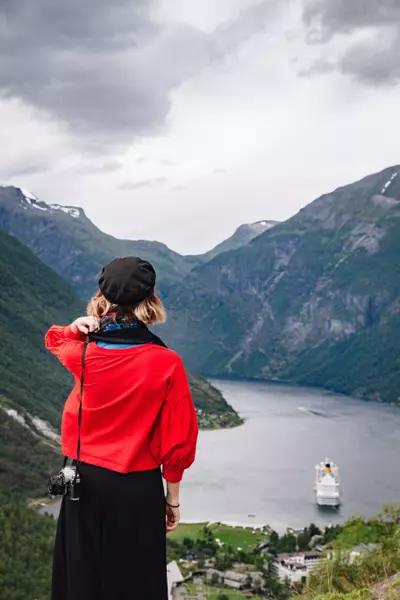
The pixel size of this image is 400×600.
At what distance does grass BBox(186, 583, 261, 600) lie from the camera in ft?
104

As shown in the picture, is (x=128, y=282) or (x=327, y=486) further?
(x=327, y=486)

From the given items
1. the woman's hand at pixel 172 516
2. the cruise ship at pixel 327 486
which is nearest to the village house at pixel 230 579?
the cruise ship at pixel 327 486

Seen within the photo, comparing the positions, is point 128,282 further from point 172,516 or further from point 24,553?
point 24,553

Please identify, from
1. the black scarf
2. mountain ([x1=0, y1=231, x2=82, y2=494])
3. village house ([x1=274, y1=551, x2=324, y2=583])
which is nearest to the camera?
the black scarf

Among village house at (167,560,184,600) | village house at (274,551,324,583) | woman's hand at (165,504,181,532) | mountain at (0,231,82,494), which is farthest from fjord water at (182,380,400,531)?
woman's hand at (165,504,181,532)

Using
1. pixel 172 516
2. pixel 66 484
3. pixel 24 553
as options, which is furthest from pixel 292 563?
pixel 66 484

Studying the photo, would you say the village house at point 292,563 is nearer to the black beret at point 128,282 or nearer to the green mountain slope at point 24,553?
the green mountain slope at point 24,553

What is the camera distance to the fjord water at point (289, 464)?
47688 millimetres

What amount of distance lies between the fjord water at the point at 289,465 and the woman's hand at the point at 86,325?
130 ft

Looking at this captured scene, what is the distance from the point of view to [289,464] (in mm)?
61250

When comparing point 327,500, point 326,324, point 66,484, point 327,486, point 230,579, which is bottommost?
point 230,579

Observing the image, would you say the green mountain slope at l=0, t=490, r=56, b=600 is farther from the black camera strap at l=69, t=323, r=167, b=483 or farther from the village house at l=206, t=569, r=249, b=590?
the black camera strap at l=69, t=323, r=167, b=483

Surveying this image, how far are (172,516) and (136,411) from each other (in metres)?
0.47

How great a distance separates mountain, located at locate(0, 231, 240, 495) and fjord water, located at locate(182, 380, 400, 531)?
28.6ft
